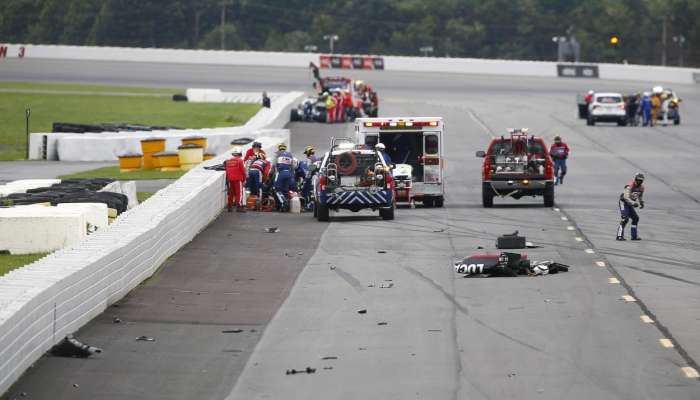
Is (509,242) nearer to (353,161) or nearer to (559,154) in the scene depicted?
(353,161)

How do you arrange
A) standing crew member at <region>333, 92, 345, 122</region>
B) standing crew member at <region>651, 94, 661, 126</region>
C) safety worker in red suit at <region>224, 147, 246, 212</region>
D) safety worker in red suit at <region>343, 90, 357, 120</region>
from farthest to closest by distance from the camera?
standing crew member at <region>651, 94, 661, 126</region>, safety worker in red suit at <region>343, 90, 357, 120</region>, standing crew member at <region>333, 92, 345, 122</region>, safety worker in red suit at <region>224, 147, 246, 212</region>

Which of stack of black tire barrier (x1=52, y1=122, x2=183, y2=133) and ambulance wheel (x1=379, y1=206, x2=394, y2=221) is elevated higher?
stack of black tire barrier (x1=52, y1=122, x2=183, y2=133)

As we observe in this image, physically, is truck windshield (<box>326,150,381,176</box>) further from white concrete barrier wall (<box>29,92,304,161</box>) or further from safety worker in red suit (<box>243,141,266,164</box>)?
white concrete barrier wall (<box>29,92,304,161</box>)

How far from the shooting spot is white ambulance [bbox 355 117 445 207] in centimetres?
3562

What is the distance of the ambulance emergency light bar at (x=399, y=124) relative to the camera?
36.2m

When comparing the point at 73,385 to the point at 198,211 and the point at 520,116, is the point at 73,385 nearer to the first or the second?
the point at 198,211

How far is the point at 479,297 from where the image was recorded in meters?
20.9

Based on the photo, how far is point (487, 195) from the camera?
35719 mm

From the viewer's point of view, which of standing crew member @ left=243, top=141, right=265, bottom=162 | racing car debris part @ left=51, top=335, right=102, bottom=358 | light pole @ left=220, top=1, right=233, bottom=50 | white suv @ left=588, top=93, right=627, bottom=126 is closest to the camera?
racing car debris part @ left=51, top=335, right=102, bottom=358

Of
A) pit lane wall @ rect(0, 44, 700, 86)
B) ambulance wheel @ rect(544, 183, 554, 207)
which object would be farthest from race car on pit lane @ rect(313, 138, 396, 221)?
pit lane wall @ rect(0, 44, 700, 86)

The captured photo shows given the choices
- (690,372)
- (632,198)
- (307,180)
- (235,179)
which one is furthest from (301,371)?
(307,180)

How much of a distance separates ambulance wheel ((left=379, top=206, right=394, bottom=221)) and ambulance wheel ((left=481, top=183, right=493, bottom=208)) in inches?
162

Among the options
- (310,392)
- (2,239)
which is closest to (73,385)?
(310,392)

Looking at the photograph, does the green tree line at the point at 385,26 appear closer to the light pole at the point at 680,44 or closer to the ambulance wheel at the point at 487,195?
the light pole at the point at 680,44
